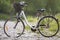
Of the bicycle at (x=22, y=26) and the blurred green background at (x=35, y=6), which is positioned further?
the blurred green background at (x=35, y=6)

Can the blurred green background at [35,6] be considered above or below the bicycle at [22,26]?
above

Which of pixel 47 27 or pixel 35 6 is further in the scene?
pixel 35 6

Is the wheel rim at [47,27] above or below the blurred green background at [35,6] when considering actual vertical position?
below

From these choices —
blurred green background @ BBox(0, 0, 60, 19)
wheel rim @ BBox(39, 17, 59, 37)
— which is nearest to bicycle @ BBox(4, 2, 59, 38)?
wheel rim @ BBox(39, 17, 59, 37)

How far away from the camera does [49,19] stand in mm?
5871

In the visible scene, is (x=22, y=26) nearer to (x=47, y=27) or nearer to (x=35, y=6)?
(x=47, y=27)

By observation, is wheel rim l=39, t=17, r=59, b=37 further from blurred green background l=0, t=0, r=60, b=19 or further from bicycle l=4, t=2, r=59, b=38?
blurred green background l=0, t=0, r=60, b=19

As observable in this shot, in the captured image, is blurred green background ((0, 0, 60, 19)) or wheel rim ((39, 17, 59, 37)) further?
blurred green background ((0, 0, 60, 19))

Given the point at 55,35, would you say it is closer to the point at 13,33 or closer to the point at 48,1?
the point at 13,33

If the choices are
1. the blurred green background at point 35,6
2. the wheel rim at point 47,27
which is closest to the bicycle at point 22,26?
the wheel rim at point 47,27

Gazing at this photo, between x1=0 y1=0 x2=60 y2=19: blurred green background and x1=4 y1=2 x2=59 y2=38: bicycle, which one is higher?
x1=0 y1=0 x2=60 y2=19: blurred green background

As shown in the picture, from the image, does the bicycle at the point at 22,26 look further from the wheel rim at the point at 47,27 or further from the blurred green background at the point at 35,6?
the blurred green background at the point at 35,6

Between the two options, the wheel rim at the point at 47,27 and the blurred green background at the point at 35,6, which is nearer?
the wheel rim at the point at 47,27

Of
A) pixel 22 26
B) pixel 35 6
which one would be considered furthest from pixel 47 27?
pixel 35 6
